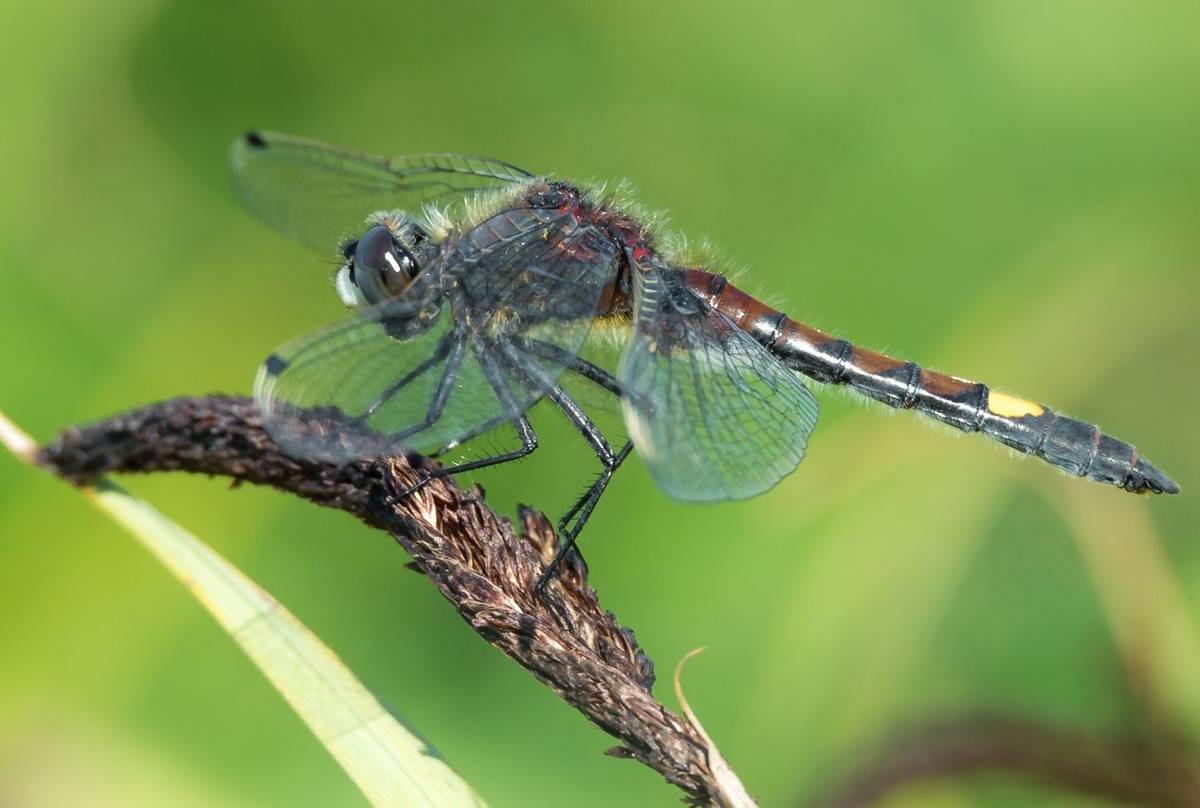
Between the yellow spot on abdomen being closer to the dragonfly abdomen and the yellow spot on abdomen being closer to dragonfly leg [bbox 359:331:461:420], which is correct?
the dragonfly abdomen

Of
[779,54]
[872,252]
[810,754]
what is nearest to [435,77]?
[779,54]

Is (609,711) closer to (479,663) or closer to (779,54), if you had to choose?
(479,663)

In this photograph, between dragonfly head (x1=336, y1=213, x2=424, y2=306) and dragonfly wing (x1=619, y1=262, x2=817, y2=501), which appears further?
dragonfly head (x1=336, y1=213, x2=424, y2=306)

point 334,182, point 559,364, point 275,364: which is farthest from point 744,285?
point 275,364

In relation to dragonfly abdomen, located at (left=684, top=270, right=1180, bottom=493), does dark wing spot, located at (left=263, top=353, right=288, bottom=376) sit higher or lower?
higher

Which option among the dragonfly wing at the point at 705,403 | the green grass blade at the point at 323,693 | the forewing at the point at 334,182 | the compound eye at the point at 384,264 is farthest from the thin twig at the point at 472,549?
the forewing at the point at 334,182

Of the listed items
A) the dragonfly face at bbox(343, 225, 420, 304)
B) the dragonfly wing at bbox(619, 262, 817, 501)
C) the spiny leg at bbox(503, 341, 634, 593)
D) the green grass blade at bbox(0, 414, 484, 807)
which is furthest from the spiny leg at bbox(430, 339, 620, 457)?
the green grass blade at bbox(0, 414, 484, 807)

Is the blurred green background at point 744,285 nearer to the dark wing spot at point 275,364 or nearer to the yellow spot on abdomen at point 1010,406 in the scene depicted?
the yellow spot on abdomen at point 1010,406
